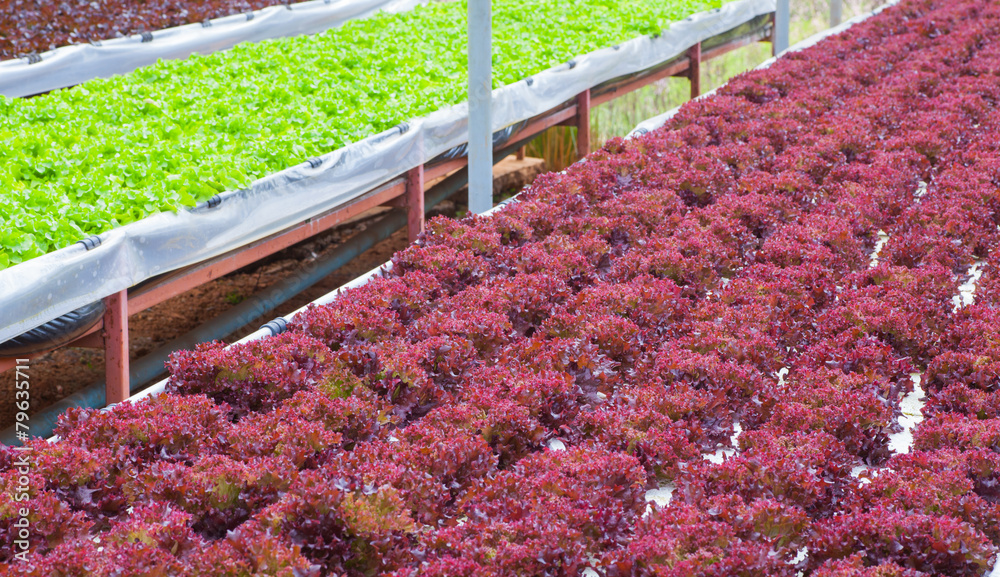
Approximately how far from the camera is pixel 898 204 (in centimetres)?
583

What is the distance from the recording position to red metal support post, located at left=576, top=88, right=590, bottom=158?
9.18 m

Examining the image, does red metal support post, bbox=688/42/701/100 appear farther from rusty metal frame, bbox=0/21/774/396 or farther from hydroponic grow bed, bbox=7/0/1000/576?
hydroponic grow bed, bbox=7/0/1000/576

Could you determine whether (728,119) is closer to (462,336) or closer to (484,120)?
(484,120)

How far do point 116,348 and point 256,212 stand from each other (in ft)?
4.01

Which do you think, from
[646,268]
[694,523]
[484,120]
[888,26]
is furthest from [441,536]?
[888,26]

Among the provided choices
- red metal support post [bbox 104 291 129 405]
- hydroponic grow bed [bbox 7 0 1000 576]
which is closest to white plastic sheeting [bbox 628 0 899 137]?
hydroponic grow bed [bbox 7 0 1000 576]

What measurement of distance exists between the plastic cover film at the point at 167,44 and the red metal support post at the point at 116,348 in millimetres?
4595

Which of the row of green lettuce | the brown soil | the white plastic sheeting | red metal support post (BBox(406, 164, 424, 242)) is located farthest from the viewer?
the white plastic sheeting

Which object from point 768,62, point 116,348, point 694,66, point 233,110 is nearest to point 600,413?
point 116,348

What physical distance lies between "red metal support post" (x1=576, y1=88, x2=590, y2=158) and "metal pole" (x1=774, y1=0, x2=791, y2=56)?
388 cm

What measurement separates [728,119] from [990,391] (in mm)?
4323

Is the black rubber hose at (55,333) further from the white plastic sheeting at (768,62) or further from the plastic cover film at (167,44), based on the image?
the plastic cover film at (167,44)

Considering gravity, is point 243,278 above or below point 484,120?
below

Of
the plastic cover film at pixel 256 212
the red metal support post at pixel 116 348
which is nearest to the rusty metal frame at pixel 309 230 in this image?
the red metal support post at pixel 116 348
